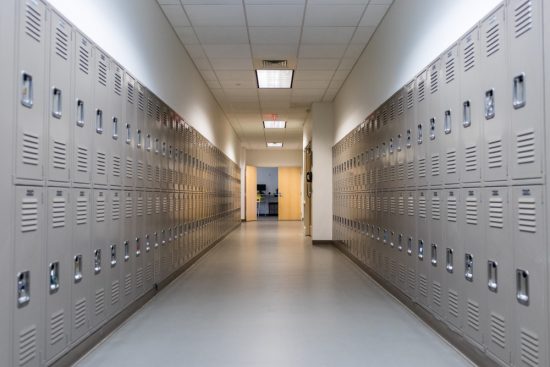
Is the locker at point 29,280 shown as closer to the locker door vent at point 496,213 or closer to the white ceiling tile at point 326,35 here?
the locker door vent at point 496,213

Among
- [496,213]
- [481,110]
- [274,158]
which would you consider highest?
[274,158]

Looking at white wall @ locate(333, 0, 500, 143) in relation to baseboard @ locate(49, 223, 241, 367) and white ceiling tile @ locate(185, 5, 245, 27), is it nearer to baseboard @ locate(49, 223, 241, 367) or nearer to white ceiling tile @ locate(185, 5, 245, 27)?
white ceiling tile @ locate(185, 5, 245, 27)

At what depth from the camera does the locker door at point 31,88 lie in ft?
7.80

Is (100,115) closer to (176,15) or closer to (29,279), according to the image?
(29,279)

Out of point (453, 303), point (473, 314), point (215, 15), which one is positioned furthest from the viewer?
point (215, 15)

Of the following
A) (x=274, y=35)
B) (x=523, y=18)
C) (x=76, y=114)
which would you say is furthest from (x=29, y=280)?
(x=274, y=35)

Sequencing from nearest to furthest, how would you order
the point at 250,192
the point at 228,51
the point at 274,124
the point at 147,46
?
the point at 147,46 < the point at 228,51 < the point at 274,124 < the point at 250,192

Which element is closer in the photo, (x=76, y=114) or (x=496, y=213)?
(x=496, y=213)

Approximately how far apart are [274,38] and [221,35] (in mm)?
722

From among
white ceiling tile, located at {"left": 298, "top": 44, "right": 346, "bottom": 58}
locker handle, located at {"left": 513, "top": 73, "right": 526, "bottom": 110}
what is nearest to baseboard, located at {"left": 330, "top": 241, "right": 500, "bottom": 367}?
locker handle, located at {"left": 513, "top": 73, "right": 526, "bottom": 110}

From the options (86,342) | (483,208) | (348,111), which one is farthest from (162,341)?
(348,111)

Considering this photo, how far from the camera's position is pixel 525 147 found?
8.14ft

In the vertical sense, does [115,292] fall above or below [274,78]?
below

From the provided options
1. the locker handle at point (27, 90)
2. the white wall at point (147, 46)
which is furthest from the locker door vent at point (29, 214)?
the white wall at point (147, 46)
